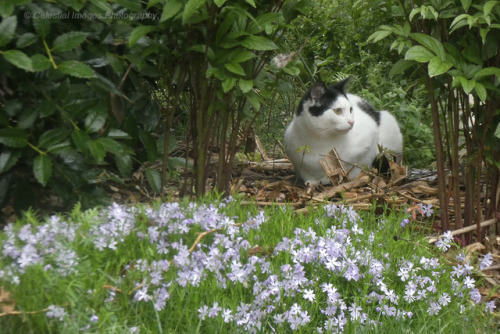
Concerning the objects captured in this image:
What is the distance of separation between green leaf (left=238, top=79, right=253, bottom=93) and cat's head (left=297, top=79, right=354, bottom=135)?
1.67m

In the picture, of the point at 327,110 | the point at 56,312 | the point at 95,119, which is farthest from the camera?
the point at 327,110

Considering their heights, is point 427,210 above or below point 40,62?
below

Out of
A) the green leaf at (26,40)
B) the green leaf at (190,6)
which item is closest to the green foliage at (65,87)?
Answer: the green leaf at (26,40)

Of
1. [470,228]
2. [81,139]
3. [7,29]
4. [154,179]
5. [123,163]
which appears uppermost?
[7,29]

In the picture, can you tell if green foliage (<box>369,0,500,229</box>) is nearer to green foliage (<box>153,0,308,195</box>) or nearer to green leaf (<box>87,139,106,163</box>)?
green foliage (<box>153,0,308,195</box>)

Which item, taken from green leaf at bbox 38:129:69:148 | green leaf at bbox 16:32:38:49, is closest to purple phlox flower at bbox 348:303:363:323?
green leaf at bbox 38:129:69:148

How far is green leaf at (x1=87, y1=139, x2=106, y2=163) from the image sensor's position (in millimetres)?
2586

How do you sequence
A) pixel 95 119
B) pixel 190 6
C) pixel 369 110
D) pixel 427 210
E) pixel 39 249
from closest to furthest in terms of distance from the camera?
1. pixel 39 249
2. pixel 190 6
3. pixel 95 119
4. pixel 427 210
5. pixel 369 110

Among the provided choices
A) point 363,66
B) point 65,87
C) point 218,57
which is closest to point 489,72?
point 218,57

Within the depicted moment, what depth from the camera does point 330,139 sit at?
181 inches

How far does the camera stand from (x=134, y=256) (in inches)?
85.9

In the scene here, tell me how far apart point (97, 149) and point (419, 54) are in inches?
55.1

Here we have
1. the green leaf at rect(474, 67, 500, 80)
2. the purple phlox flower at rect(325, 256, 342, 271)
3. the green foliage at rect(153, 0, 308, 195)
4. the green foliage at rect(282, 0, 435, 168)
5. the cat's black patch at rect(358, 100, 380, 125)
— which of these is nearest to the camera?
the purple phlox flower at rect(325, 256, 342, 271)

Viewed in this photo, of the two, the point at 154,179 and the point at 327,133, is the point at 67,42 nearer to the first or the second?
the point at 154,179
